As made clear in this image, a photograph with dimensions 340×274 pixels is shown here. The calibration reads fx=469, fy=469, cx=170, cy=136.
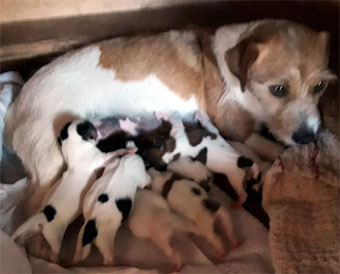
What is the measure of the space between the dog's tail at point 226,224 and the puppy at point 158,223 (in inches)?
3.5

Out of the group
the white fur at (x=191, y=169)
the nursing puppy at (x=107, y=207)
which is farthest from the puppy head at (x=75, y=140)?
the white fur at (x=191, y=169)

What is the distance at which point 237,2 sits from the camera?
2455mm

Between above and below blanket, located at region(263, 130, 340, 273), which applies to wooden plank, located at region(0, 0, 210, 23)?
above

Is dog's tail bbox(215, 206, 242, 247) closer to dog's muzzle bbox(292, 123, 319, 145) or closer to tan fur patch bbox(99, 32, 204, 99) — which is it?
dog's muzzle bbox(292, 123, 319, 145)

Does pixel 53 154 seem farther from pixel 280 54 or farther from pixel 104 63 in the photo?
pixel 280 54

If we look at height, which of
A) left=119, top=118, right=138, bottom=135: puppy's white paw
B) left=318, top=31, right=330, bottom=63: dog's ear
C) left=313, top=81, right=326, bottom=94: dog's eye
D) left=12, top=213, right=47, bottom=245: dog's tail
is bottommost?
left=12, top=213, right=47, bottom=245: dog's tail

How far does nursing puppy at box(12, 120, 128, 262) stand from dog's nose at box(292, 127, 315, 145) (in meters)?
0.71

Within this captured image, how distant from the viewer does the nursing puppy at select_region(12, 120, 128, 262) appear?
5.64 feet

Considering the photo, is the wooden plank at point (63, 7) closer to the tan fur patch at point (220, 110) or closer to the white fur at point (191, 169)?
the tan fur patch at point (220, 110)

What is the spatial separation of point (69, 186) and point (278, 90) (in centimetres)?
92

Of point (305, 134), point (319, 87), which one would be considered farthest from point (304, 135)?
point (319, 87)

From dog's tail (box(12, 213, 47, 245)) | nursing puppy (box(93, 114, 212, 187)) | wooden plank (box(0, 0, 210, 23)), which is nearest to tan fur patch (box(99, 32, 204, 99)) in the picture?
nursing puppy (box(93, 114, 212, 187))

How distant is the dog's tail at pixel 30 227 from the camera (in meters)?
1.70

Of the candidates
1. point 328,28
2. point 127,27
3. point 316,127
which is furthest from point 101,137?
point 328,28
